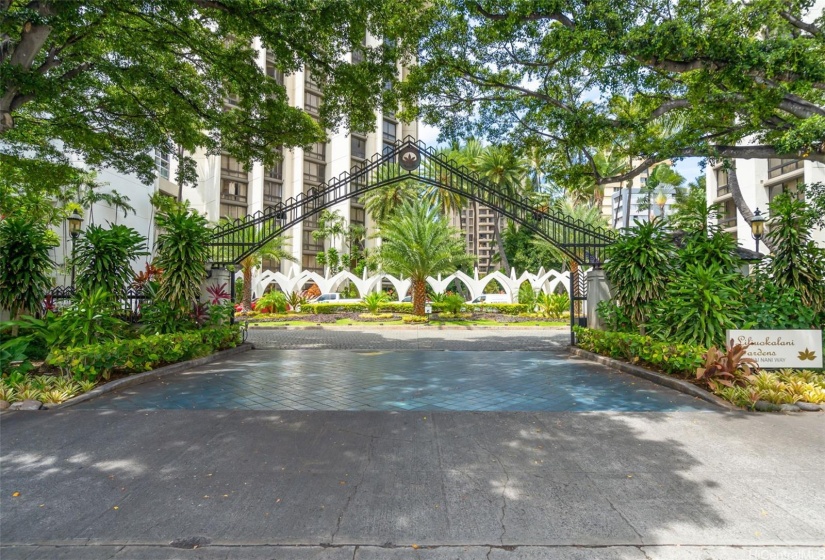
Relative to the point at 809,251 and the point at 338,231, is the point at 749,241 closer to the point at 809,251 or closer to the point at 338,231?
the point at 809,251

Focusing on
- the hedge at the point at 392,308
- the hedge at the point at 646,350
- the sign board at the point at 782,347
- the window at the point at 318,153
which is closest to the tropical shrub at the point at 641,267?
the hedge at the point at 646,350

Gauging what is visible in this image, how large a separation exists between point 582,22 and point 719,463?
7992 mm

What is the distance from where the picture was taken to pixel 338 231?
151ft

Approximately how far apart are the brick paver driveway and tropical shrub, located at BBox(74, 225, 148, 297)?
2.73 metres

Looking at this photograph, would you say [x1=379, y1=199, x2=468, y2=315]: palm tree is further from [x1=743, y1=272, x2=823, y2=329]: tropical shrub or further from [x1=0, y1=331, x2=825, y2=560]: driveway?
[x1=0, y1=331, x2=825, y2=560]: driveway

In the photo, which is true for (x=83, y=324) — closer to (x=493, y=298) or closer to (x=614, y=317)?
(x=614, y=317)

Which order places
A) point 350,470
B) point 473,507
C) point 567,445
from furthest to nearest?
point 567,445
point 350,470
point 473,507

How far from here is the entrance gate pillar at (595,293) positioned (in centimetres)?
1068

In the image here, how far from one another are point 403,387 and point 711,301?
563 centimetres

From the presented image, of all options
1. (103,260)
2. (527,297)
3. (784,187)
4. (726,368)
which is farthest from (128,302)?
(784,187)

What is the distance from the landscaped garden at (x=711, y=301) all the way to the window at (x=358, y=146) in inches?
1668

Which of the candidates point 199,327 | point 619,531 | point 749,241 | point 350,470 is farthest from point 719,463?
point 749,241

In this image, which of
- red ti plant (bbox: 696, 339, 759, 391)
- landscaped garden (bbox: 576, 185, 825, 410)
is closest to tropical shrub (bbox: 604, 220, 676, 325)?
landscaped garden (bbox: 576, 185, 825, 410)

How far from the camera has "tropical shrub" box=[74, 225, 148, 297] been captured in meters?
9.02
